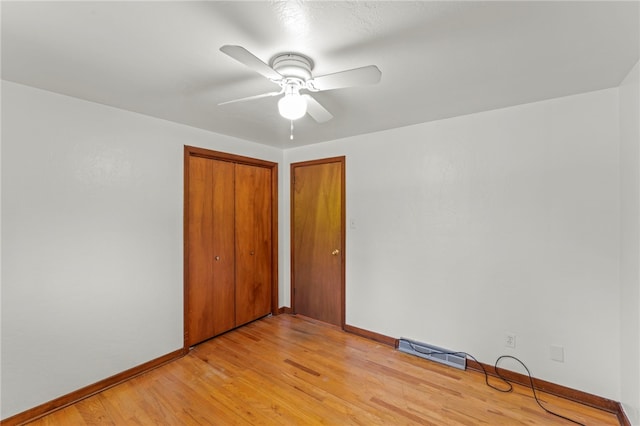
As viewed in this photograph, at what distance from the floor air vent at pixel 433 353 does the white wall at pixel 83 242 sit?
2.25 m

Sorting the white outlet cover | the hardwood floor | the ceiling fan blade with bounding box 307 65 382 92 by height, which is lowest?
the hardwood floor

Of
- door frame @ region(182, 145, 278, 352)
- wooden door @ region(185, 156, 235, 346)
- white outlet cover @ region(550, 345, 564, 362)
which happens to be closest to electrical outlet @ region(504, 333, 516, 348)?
white outlet cover @ region(550, 345, 564, 362)

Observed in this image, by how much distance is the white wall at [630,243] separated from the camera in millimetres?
1692

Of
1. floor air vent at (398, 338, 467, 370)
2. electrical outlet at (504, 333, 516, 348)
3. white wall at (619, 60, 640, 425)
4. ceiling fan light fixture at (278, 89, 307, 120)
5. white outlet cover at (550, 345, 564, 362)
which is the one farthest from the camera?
floor air vent at (398, 338, 467, 370)

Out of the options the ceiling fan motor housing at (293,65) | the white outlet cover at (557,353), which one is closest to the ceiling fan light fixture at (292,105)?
the ceiling fan motor housing at (293,65)

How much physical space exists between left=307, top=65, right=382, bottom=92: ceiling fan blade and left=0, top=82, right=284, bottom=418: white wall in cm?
183

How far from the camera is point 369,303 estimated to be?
3146 millimetres

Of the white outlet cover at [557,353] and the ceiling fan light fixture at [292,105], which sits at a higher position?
the ceiling fan light fixture at [292,105]

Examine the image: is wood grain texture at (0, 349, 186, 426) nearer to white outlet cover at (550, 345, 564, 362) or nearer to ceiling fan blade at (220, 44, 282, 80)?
ceiling fan blade at (220, 44, 282, 80)

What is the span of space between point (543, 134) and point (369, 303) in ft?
7.33

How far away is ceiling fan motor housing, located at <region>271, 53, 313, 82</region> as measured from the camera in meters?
1.51

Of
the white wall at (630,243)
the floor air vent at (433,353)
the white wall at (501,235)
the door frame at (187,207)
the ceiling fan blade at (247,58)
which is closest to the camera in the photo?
the ceiling fan blade at (247,58)

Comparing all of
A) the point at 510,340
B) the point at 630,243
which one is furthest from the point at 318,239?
the point at 630,243

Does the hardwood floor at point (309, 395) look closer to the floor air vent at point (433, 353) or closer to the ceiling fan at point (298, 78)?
the floor air vent at point (433, 353)
